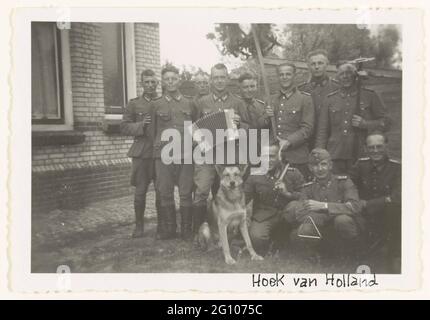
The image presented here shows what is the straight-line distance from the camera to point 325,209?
534 centimetres

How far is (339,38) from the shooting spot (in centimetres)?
537

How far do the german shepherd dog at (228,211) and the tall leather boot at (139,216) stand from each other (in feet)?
2.20

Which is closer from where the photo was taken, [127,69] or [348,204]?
[348,204]

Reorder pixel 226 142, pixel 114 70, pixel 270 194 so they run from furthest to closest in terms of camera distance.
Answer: pixel 114 70
pixel 270 194
pixel 226 142

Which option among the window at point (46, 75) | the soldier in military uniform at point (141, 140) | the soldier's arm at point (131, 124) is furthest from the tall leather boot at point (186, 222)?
the window at point (46, 75)

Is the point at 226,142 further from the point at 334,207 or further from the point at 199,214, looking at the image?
the point at 334,207

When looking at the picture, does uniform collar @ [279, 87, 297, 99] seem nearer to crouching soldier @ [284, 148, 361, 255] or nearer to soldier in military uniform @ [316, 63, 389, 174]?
soldier in military uniform @ [316, 63, 389, 174]

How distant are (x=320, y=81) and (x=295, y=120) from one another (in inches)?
19.9

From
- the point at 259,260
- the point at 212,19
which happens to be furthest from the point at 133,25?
the point at 259,260

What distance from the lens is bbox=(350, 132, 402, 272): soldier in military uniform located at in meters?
5.39

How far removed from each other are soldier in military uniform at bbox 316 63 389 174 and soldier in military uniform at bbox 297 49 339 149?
0.28ft

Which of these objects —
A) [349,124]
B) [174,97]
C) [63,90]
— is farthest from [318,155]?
[63,90]

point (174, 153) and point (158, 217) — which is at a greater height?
point (174, 153)
